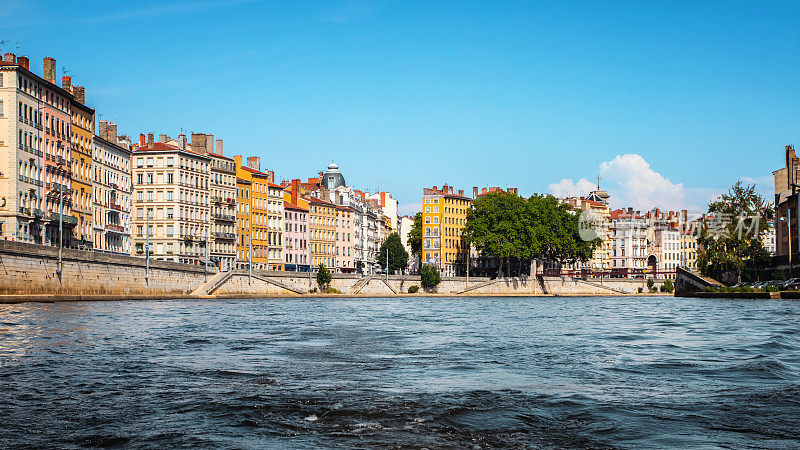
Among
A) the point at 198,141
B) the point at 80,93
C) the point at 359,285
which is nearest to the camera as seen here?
the point at 80,93

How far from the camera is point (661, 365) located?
835 inches

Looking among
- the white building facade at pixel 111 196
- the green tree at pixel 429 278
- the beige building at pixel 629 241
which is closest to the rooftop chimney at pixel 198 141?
the white building facade at pixel 111 196

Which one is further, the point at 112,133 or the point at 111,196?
the point at 112,133

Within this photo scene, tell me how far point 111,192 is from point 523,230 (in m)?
62.4

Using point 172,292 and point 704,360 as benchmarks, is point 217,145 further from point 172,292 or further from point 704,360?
point 704,360

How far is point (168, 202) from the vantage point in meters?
111

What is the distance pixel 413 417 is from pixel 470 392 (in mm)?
2866

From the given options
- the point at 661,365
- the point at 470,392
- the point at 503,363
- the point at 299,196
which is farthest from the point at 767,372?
the point at 299,196

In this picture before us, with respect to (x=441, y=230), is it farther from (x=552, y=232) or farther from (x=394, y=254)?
(x=552, y=232)

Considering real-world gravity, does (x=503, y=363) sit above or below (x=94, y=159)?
below

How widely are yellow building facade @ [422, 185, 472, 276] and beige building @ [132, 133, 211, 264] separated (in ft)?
192

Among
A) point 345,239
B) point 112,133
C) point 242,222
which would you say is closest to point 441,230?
point 345,239

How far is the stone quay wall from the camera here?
190 feet

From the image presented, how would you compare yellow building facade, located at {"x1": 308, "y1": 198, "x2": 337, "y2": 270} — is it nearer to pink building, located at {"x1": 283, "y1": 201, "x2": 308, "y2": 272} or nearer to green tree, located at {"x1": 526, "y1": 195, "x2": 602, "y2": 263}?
pink building, located at {"x1": 283, "y1": 201, "x2": 308, "y2": 272}
